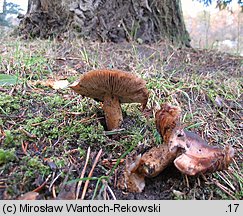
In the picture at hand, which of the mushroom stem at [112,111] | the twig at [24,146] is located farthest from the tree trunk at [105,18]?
the twig at [24,146]

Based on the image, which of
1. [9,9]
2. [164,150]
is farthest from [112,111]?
[9,9]

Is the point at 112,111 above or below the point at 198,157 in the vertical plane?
above

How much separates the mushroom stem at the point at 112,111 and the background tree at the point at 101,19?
2.06 m

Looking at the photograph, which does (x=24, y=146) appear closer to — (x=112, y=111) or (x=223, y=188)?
(x=112, y=111)

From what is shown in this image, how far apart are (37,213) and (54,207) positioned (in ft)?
0.21

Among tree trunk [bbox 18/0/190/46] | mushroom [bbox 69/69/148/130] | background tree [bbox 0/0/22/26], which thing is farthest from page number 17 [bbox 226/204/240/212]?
background tree [bbox 0/0/22/26]

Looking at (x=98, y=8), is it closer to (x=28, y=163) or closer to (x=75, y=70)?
(x=75, y=70)

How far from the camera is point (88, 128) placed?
1.54 m

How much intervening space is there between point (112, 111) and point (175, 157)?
52 cm

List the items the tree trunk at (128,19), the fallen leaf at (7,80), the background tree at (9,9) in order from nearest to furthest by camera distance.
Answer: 1. the fallen leaf at (7,80)
2. the tree trunk at (128,19)
3. the background tree at (9,9)

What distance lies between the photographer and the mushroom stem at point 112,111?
161 centimetres

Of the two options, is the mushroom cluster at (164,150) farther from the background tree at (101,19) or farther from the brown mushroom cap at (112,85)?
the background tree at (101,19)

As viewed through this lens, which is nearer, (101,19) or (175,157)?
(175,157)

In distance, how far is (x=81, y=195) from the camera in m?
1.16
